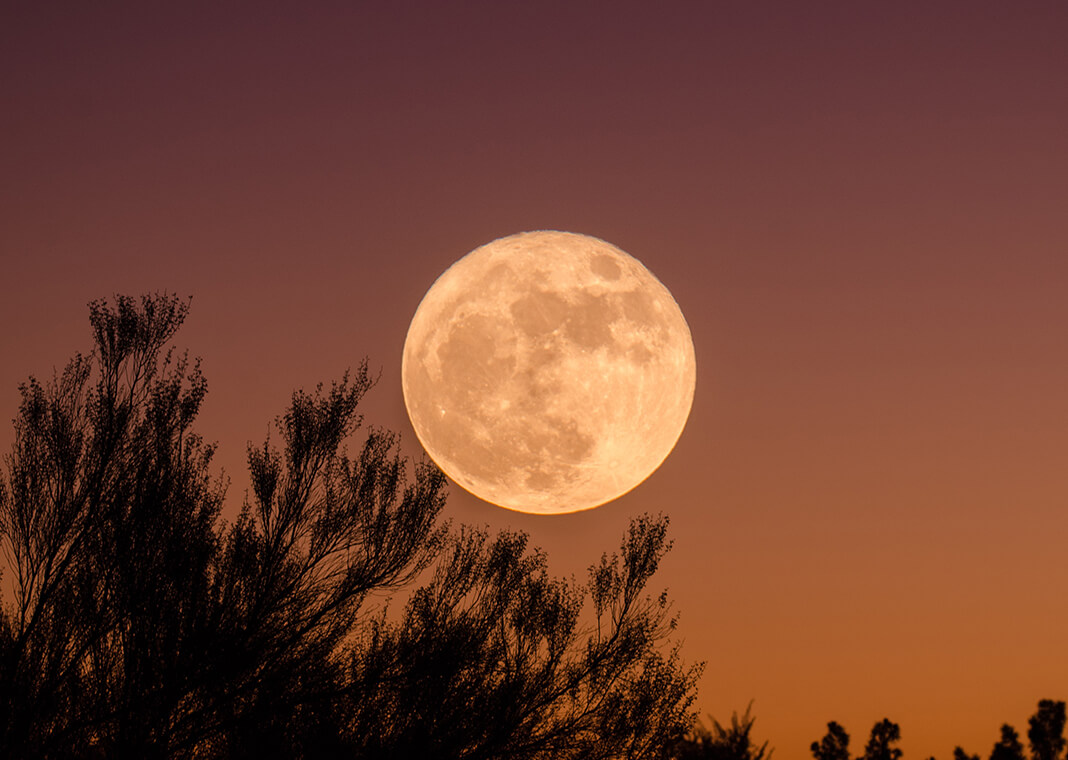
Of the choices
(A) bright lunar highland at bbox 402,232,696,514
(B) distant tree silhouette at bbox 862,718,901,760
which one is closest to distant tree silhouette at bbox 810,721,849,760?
(B) distant tree silhouette at bbox 862,718,901,760

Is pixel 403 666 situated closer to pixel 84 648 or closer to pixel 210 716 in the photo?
pixel 210 716

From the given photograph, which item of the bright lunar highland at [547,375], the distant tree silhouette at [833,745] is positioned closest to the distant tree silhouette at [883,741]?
the distant tree silhouette at [833,745]

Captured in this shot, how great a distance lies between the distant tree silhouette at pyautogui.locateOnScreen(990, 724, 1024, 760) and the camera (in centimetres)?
4172

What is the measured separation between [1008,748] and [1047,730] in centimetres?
218

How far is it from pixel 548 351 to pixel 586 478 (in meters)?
2.25

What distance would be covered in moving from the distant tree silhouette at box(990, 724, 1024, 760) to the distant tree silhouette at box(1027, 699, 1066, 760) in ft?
3.22

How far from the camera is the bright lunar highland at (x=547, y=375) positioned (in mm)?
14719

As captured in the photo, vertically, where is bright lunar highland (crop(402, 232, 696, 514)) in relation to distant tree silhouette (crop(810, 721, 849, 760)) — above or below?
below

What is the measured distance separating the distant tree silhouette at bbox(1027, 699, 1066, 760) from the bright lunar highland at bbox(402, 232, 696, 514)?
33874mm

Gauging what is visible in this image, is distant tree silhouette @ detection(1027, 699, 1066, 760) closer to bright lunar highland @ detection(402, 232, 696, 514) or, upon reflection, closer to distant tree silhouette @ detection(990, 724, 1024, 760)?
distant tree silhouette @ detection(990, 724, 1024, 760)

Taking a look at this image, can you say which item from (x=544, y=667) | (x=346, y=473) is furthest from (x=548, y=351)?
(x=544, y=667)

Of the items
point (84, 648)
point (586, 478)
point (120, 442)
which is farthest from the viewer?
point (586, 478)

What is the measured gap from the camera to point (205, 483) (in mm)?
14523

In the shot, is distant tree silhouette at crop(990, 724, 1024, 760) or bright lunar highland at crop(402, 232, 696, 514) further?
distant tree silhouette at crop(990, 724, 1024, 760)
